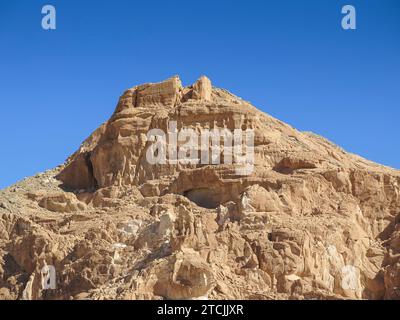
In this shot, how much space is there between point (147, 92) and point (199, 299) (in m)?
32.5

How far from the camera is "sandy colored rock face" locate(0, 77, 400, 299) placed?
86.1 metres

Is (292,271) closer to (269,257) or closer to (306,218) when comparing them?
(269,257)

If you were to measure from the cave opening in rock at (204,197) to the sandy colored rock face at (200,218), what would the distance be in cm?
9

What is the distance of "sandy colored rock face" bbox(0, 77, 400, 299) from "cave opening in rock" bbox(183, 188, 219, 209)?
0.30 feet

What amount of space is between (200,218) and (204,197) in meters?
6.79

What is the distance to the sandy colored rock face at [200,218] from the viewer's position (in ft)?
282

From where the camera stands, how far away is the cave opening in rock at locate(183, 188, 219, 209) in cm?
9906

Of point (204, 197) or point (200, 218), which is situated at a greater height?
point (204, 197)

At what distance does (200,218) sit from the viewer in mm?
93000

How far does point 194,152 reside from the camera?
103312 mm

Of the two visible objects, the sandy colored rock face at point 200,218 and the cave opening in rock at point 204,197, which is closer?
the sandy colored rock face at point 200,218

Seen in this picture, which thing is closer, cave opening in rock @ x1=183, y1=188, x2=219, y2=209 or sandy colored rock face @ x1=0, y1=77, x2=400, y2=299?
sandy colored rock face @ x1=0, y1=77, x2=400, y2=299

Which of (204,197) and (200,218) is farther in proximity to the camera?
(204,197)
